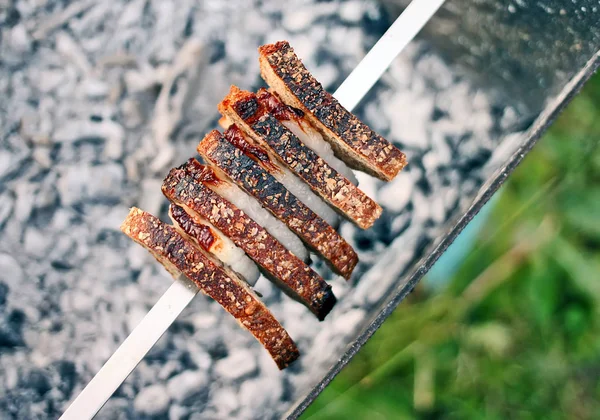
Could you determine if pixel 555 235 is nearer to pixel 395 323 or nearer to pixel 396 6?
pixel 395 323

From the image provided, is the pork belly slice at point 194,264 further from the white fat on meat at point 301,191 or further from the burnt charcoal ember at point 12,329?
the burnt charcoal ember at point 12,329

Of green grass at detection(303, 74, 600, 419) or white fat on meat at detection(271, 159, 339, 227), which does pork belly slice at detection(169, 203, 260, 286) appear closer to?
white fat on meat at detection(271, 159, 339, 227)

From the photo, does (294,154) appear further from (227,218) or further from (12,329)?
(12,329)

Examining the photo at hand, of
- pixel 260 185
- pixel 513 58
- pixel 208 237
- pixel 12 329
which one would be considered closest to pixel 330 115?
pixel 260 185

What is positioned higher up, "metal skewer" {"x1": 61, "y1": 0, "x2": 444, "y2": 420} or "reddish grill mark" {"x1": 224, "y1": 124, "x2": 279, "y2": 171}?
"reddish grill mark" {"x1": 224, "y1": 124, "x2": 279, "y2": 171}

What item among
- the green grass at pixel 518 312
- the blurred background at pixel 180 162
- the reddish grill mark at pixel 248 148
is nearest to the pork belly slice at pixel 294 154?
the reddish grill mark at pixel 248 148

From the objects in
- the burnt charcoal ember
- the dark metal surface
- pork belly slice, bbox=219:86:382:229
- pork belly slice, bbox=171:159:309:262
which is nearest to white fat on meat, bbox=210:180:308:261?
pork belly slice, bbox=171:159:309:262
